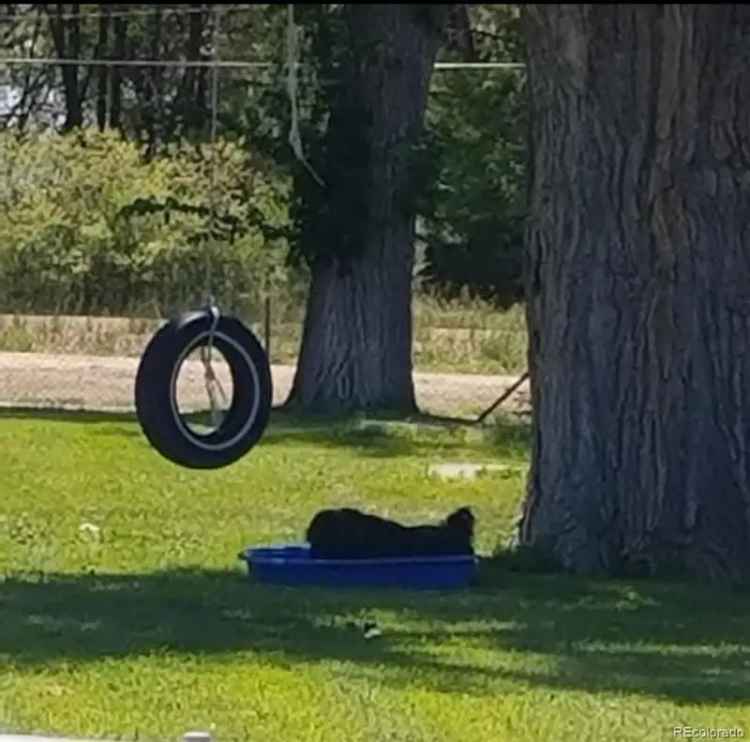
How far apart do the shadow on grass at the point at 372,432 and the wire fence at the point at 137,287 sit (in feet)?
6.98

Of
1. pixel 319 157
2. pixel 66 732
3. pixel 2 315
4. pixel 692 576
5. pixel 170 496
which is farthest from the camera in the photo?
pixel 2 315

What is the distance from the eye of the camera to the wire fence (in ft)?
95.9

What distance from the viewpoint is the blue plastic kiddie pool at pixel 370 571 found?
11953 millimetres

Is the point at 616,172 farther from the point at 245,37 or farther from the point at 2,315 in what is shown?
the point at 245,37

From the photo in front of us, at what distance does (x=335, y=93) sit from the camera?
25.0 m

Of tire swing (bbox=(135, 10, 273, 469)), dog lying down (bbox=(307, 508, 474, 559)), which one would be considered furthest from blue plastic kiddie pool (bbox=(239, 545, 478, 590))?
tire swing (bbox=(135, 10, 273, 469))

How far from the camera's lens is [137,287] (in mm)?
38906

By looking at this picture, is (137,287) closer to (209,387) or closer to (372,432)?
(372,432)

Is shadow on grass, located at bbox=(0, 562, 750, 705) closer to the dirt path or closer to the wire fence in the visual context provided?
the dirt path

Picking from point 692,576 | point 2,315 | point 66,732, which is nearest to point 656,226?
point 692,576

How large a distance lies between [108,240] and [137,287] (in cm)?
88

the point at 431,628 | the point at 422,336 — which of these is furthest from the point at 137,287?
the point at 431,628

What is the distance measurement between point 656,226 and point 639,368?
724mm

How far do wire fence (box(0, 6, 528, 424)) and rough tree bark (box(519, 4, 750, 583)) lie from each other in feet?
43.1
